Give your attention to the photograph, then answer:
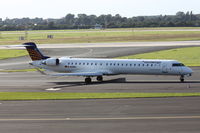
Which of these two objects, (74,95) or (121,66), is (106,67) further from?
(74,95)

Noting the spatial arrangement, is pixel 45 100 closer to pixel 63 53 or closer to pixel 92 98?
pixel 92 98

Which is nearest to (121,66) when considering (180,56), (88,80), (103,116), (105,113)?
(88,80)

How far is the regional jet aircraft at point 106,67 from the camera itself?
43375 millimetres

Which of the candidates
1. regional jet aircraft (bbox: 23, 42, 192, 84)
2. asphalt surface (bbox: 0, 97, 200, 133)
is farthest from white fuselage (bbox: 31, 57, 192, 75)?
asphalt surface (bbox: 0, 97, 200, 133)

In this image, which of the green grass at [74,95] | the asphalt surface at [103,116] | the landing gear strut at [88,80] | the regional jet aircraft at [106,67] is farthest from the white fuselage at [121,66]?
the asphalt surface at [103,116]

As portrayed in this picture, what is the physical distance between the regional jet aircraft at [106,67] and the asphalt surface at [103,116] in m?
11.7

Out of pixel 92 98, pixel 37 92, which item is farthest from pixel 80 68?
pixel 92 98

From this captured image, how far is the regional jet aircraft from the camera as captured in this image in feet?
142

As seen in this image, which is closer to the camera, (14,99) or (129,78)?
(14,99)

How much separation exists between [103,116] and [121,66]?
1908 cm

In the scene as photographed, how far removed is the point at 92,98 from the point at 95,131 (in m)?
11.0

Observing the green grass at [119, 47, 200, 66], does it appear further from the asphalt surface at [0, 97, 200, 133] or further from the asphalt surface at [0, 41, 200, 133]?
the asphalt surface at [0, 97, 200, 133]

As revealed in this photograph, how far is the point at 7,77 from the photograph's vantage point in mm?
50906

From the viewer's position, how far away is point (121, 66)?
145ft
